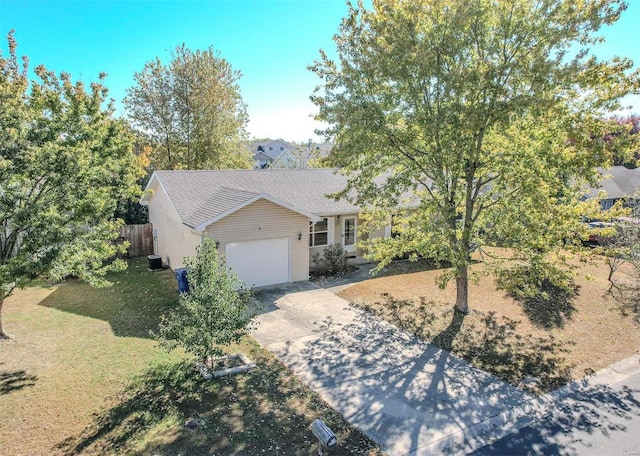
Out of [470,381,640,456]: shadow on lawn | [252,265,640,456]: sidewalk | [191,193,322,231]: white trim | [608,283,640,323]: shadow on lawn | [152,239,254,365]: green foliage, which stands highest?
[191,193,322,231]: white trim

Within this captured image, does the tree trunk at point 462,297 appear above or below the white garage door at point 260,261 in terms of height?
below

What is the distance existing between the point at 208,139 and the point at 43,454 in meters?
26.2

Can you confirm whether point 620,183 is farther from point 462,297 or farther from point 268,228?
point 268,228

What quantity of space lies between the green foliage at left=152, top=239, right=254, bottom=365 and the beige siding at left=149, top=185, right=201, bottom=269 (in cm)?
580

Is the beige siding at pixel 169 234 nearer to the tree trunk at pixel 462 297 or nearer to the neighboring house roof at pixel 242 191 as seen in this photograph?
the neighboring house roof at pixel 242 191

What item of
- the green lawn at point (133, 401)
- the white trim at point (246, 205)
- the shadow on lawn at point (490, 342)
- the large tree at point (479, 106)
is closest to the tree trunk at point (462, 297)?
the shadow on lawn at point (490, 342)

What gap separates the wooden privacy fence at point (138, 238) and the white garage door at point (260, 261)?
8.03m

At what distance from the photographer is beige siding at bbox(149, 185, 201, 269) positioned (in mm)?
14445

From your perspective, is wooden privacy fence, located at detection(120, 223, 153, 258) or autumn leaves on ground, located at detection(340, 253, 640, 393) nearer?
autumn leaves on ground, located at detection(340, 253, 640, 393)

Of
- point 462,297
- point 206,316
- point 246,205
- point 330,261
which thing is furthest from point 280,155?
point 206,316

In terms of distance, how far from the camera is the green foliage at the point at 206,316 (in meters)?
7.48

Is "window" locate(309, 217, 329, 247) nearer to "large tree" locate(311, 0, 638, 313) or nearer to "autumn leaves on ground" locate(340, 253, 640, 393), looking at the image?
Answer: "autumn leaves on ground" locate(340, 253, 640, 393)

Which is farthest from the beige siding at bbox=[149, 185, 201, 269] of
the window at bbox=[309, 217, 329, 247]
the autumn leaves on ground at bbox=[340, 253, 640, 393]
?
the autumn leaves on ground at bbox=[340, 253, 640, 393]

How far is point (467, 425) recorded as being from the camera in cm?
693
